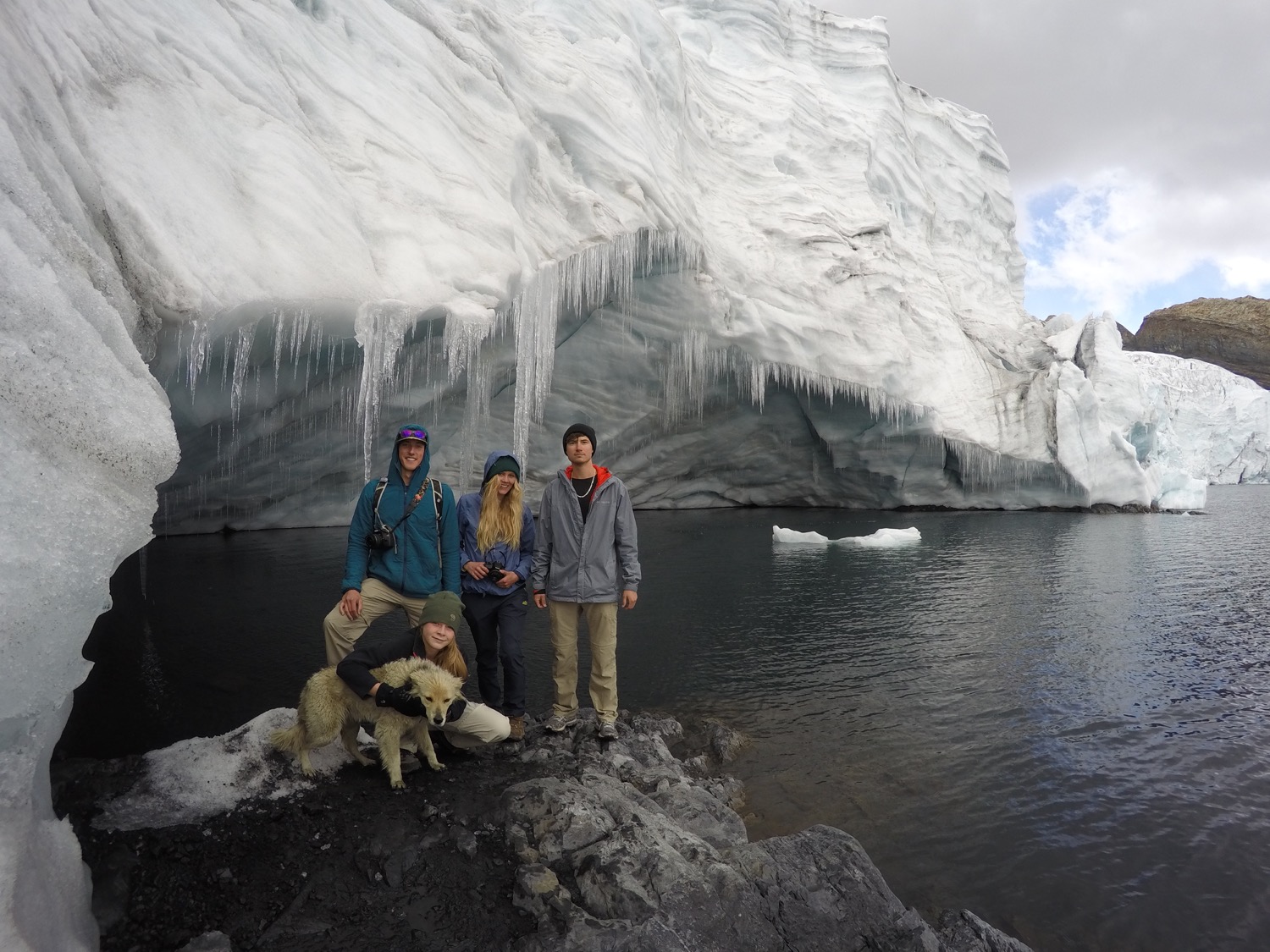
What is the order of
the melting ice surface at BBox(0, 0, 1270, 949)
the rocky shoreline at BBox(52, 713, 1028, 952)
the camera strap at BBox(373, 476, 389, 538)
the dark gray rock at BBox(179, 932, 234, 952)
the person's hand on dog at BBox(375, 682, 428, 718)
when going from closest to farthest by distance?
the dark gray rock at BBox(179, 932, 234, 952) < the rocky shoreline at BBox(52, 713, 1028, 952) < the melting ice surface at BBox(0, 0, 1270, 949) < the person's hand on dog at BBox(375, 682, 428, 718) < the camera strap at BBox(373, 476, 389, 538)

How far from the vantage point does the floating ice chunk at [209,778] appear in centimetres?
366

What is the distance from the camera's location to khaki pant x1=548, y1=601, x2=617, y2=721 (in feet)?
16.1

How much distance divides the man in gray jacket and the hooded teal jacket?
68 centimetres

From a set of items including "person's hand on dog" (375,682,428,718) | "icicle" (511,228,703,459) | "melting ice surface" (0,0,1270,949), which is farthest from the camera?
"icicle" (511,228,703,459)

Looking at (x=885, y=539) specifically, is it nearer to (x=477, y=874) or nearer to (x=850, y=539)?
(x=850, y=539)

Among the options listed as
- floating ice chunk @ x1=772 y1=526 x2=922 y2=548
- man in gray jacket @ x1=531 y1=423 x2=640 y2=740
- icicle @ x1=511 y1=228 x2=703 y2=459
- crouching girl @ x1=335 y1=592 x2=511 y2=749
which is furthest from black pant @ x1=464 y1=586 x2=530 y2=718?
floating ice chunk @ x1=772 y1=526 x2=922 y2=548

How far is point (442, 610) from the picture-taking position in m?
4.03

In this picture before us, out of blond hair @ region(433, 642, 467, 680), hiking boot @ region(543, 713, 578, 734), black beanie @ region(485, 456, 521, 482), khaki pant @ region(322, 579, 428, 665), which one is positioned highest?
black beanie @ region(485, 456, 521, 482)

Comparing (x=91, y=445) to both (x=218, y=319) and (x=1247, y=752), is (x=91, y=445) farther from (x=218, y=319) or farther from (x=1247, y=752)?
(x=1247, y=752)

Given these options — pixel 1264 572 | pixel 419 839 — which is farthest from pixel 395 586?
pixel 1264 572

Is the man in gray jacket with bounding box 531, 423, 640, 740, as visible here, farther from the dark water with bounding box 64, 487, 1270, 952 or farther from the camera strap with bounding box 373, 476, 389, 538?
the dark water with bounding box 64, 487, 1270, 952

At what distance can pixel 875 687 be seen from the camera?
7910 mm

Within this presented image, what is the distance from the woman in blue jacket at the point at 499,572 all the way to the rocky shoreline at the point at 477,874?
0.63m

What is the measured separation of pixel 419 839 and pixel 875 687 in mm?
5600
